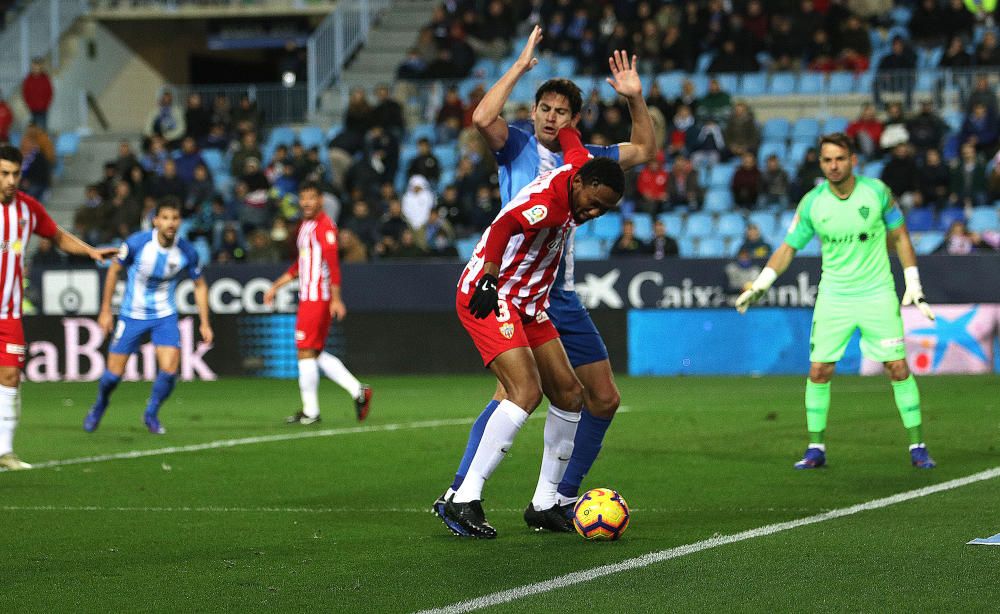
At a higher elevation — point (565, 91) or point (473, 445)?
point (565, 91)

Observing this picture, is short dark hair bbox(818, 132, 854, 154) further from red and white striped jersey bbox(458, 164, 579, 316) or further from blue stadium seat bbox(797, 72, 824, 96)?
blue stadium seat bbox(797, 72, 824, 96)

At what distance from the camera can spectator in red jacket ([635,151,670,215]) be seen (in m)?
23.5

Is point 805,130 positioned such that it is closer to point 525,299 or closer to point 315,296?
point 315,296

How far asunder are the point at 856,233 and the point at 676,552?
4.07 meters

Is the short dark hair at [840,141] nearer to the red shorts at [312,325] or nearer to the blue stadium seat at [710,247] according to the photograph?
the red shorts at [312,325]

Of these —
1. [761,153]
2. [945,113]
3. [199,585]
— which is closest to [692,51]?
[761,153]

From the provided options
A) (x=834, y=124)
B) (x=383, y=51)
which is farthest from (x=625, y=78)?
(x=383, y=51)

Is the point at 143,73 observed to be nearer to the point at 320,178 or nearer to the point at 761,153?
the point at 320,178

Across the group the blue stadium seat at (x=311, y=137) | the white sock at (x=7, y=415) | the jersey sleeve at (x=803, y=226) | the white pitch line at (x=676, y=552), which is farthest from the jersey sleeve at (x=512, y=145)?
the blue stadium seat at (x=311, y=137)

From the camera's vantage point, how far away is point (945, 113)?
24297mm

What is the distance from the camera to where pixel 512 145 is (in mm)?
7949

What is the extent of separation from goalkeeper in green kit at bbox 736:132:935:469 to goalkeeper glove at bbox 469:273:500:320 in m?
3.76

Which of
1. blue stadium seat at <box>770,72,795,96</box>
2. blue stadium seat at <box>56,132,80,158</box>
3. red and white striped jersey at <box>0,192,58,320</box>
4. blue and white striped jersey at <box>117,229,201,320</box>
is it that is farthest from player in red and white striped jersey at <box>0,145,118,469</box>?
blue stadium seat at <box>56,132,80,158</box>

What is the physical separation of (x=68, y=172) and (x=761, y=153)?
44.1 ft
